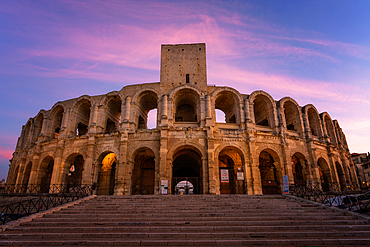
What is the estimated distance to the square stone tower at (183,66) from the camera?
2514cm

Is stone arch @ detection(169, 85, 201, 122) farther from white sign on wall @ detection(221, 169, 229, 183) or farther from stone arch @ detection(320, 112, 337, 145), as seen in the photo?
stone arch @ detection(320, 112, 337, 145)

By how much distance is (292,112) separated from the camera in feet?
88.8

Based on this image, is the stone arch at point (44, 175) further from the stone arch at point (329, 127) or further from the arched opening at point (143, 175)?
the stone arch at point (329, 127)

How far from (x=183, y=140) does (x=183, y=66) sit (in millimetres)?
9293

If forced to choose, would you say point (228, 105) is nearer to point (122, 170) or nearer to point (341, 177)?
point (122, 170)

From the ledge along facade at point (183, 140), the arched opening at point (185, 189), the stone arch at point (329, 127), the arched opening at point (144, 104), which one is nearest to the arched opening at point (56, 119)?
the ledge along facade at point (183, 140)

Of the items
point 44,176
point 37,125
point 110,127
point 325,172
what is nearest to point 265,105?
point 325,172

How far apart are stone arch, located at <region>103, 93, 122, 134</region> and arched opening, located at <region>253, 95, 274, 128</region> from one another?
16.3m

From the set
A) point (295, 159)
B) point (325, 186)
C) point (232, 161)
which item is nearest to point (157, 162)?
point (232, 161)

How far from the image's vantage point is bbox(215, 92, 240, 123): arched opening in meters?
25.1

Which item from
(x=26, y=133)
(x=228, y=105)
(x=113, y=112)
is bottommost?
(x=26, y=133)

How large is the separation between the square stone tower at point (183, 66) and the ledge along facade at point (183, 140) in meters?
0.12

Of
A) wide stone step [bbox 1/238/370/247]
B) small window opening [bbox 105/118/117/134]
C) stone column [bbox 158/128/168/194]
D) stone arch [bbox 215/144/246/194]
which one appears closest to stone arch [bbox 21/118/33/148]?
small window opening [bbox 105/118/117/134]

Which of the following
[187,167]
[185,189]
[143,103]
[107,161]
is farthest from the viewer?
[187,167]
